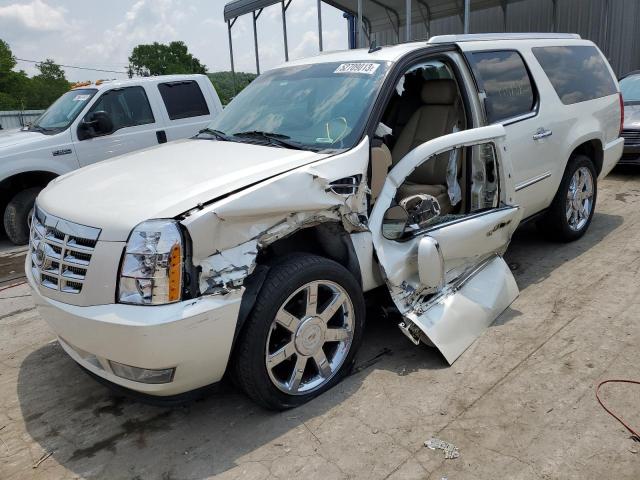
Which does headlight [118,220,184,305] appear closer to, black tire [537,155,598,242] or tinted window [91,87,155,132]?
black tire [537,155,598,242]

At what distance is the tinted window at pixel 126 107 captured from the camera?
700cm

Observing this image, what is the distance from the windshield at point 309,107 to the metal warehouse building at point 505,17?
9.52m

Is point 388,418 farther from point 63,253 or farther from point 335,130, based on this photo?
point 63,253

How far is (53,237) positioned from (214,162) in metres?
0.92

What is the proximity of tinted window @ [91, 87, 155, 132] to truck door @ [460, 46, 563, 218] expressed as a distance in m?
4.84

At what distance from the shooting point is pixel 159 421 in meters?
2.83

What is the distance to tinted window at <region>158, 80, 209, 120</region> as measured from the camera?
7.45m

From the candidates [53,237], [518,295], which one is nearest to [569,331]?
[518,295]

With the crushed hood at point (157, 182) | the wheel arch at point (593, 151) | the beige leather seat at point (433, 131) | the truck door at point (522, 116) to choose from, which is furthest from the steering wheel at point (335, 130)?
the wheel arch at point (593, 151)

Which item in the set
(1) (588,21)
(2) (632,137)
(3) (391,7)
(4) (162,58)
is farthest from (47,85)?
(2) (632,137)

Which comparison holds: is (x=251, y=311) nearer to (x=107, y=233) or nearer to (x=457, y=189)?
(x=107, y=233)

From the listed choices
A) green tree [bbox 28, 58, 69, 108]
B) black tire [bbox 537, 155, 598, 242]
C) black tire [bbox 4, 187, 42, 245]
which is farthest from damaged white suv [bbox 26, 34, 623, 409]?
green tree [bbox 28, 58, 69, 108]

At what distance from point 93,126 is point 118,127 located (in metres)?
0.34

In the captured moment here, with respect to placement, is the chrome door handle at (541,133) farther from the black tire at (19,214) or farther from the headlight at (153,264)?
the black tire at (19,214)
